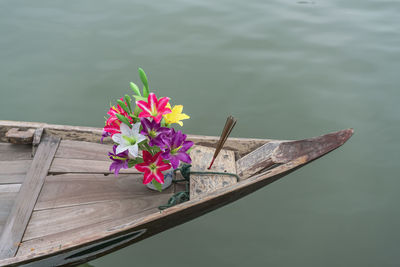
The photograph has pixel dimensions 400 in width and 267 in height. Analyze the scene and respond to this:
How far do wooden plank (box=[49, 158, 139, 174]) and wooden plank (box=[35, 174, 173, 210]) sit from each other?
0.04m

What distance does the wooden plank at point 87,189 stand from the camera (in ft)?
7.61

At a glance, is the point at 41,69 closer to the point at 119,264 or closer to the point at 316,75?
the point at 119,264

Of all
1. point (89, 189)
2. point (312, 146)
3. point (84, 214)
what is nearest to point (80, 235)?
point (84, 214)

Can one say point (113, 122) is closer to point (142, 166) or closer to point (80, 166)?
point (142, 166)

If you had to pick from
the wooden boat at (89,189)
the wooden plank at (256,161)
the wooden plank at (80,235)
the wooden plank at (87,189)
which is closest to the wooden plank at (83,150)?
the wooden boat at (89,189)

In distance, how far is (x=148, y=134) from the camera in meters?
1.95

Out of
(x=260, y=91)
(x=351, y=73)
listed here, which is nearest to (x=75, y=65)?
(x=260, y=91)

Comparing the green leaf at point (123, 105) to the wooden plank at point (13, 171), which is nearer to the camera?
the green leaf at point (123, 105)

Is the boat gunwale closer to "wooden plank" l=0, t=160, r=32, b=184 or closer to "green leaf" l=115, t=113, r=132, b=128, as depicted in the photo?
"green leaf" l=115, t=113, r=132, b=128

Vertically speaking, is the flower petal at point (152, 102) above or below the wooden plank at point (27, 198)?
above

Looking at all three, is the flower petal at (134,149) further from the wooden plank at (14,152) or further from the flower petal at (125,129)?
the wooden plank at (14,152)

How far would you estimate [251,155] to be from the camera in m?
2.48

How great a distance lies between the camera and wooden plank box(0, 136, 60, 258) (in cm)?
204

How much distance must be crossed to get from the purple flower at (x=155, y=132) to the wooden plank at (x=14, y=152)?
119 cm
